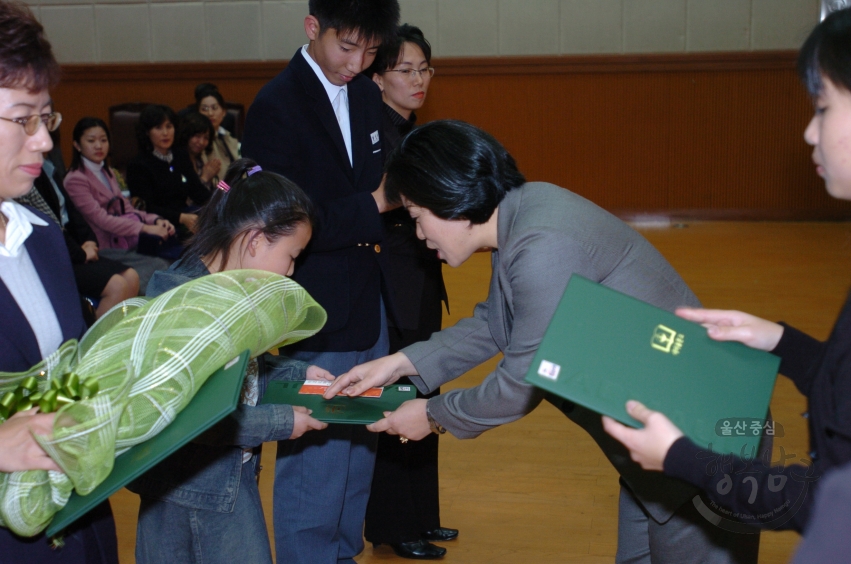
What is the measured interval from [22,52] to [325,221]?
100 centimetres

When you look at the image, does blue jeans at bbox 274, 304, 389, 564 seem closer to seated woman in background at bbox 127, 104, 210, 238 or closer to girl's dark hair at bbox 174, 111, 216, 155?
seated woman in background at bbox 127, 104, 210, 238

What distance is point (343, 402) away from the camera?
182cm

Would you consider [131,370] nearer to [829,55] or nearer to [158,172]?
[829,55]

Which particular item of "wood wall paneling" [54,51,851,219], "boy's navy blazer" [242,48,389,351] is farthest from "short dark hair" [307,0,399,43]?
"wood wall paneling" [54,51,851,219]

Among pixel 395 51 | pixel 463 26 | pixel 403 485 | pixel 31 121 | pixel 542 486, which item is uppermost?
pixel 463 26

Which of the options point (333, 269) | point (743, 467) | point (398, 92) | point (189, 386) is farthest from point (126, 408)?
point (398, 92)

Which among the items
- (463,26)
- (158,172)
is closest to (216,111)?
(158,172)

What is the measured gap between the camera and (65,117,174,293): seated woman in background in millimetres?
4844

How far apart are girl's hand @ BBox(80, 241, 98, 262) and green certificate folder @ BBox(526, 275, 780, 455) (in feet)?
11.9

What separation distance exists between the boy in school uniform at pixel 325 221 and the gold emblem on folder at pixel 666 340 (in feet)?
3.48

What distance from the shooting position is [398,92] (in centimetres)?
274

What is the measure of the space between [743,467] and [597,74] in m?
7.75

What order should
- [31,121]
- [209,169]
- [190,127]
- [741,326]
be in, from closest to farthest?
[31,121] → [741,326] → [190,127] → [209,169]

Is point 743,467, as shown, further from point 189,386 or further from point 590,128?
point 590,128
